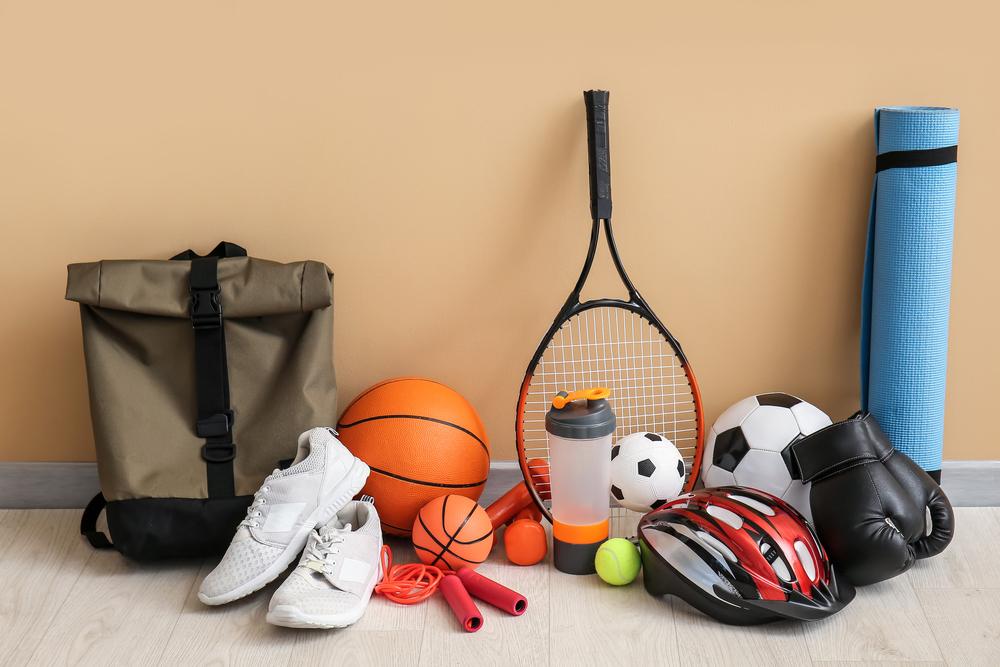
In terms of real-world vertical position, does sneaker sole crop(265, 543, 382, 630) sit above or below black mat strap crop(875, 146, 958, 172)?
below

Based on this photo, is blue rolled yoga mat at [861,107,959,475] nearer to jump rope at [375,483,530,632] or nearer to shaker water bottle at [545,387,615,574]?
shaker water bottle at [545,387,615,574]

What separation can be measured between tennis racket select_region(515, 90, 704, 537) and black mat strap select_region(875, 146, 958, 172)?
22.5 inches

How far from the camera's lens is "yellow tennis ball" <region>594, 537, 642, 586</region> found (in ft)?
6.19

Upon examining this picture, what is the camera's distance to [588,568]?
1.96 meters

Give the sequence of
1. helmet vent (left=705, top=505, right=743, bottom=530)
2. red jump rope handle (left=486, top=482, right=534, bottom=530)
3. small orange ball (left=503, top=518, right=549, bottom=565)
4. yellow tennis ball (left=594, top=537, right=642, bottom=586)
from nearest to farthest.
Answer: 1. helmet vent (left=705, top=505, right=743, bottom=530)
2. yellow tennis ball (left=594, top=537, right=642, bottom=586)
3. small orange ball (left=503, top=518, right=549, bottom=565)
4. red jump rope handle (left=486, top=482, right=534, bottom=530)

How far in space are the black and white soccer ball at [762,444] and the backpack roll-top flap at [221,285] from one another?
0.87m

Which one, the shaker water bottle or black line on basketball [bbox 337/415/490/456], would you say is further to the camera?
black line on basketball [bbox 337/415/490/456]

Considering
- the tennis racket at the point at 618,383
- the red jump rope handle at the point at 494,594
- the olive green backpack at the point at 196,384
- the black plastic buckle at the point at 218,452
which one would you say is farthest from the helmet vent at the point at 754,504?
the black plastic buckle at the point at 218,452

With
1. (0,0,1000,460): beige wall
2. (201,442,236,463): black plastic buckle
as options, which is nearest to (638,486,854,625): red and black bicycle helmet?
(0,0,1000,460): beige wall

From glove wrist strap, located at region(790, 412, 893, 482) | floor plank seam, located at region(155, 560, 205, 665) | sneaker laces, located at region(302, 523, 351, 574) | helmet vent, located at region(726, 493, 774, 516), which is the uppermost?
glove wrist strap, located at region(790, 412, 893, 482)

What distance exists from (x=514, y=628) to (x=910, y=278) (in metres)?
1.07

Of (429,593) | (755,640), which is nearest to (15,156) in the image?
(429,593)

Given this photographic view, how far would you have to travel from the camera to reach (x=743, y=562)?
1749 millimetres

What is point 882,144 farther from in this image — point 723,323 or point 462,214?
point 462,214
